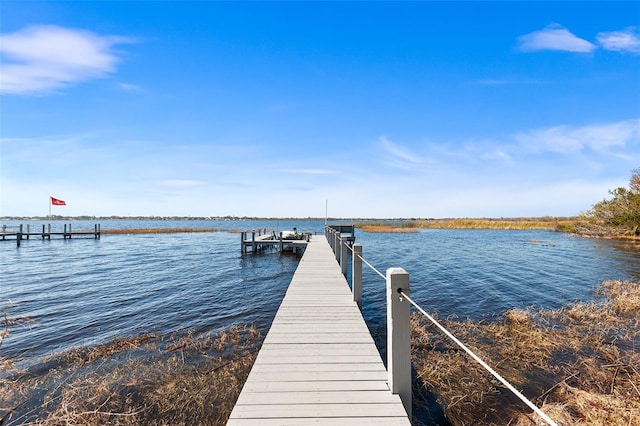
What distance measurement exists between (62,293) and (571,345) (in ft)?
51.0

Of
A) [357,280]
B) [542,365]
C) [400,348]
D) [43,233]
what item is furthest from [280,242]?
[43,233]

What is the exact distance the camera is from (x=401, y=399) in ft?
10.4

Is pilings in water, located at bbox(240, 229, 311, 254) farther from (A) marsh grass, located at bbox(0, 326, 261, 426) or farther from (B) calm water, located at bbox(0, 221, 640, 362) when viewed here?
(A) marsh grass, located at bbox(0, 326, 261, 426)

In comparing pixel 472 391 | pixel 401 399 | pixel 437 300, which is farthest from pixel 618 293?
pixel 401 399

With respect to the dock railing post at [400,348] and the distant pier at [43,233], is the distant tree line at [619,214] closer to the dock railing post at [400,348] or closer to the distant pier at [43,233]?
the dock railing post at [400,348]

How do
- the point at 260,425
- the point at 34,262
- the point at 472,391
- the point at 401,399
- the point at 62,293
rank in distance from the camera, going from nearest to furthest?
1. the point at 260,425
2. the point at 401,399
3. the point at 472,391
4. the point at 62,293
5. the point at 34,262

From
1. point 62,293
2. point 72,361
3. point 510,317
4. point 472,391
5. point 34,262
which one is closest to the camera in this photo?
point 472,391

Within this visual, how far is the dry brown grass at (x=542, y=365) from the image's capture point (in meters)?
4.04

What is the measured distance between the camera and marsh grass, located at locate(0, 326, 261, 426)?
4.12m

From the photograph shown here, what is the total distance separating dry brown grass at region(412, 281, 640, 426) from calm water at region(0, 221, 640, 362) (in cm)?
140

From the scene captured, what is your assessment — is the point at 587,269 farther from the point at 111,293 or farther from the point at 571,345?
the point at 111,293

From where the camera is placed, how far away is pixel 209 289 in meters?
11.6

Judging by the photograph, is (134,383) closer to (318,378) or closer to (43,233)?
(318,378)

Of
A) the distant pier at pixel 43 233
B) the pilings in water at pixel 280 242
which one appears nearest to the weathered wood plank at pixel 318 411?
the pilings in water at pixel 280 242
